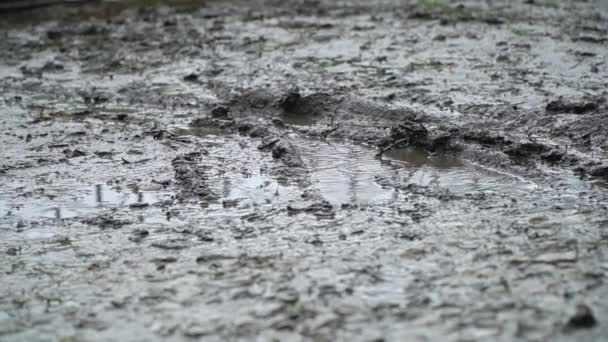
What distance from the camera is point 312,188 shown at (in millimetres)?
4352

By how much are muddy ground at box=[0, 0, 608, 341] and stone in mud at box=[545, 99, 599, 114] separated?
14mm

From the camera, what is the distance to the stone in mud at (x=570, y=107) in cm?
518

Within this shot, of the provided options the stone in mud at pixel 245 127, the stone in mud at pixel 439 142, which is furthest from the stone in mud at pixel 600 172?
the stone in mud at pixel 245 127

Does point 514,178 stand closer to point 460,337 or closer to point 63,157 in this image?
point 460,337

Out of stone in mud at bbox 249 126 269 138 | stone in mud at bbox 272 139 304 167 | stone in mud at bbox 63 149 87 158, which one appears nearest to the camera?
stone in mud at bbox 272 139 304 167

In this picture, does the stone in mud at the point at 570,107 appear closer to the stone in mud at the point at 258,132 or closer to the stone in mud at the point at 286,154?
the stone in mud at the point at 286,154

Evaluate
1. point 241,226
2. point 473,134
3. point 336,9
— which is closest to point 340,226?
point 241,226

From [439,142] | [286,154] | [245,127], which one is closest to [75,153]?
[245,127]

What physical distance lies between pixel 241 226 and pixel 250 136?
4.96 ft

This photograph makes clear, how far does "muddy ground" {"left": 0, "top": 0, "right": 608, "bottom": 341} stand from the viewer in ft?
9.92

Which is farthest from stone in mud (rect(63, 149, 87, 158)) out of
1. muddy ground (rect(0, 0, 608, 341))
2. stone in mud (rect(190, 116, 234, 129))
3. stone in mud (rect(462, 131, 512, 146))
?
stone in mud (rect(462, 131, 512, 146))

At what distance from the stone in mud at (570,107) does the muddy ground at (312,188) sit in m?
0.01

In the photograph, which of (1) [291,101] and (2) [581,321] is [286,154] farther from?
(2) [581,321]

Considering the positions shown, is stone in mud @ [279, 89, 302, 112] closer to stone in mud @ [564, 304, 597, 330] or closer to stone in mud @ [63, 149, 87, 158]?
stone in mud @ [63, 149, 87, 158]
